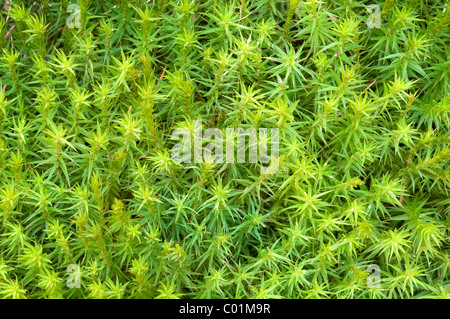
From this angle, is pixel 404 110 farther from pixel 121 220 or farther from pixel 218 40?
pixel 121 220

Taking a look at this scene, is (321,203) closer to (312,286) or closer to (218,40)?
(312,286)

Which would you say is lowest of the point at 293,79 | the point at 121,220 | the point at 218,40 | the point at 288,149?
the point at 121,220

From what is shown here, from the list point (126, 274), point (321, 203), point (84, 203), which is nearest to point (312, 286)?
point (321, 203)

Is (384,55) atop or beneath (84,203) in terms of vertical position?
atop

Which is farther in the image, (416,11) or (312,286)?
(416,11)
